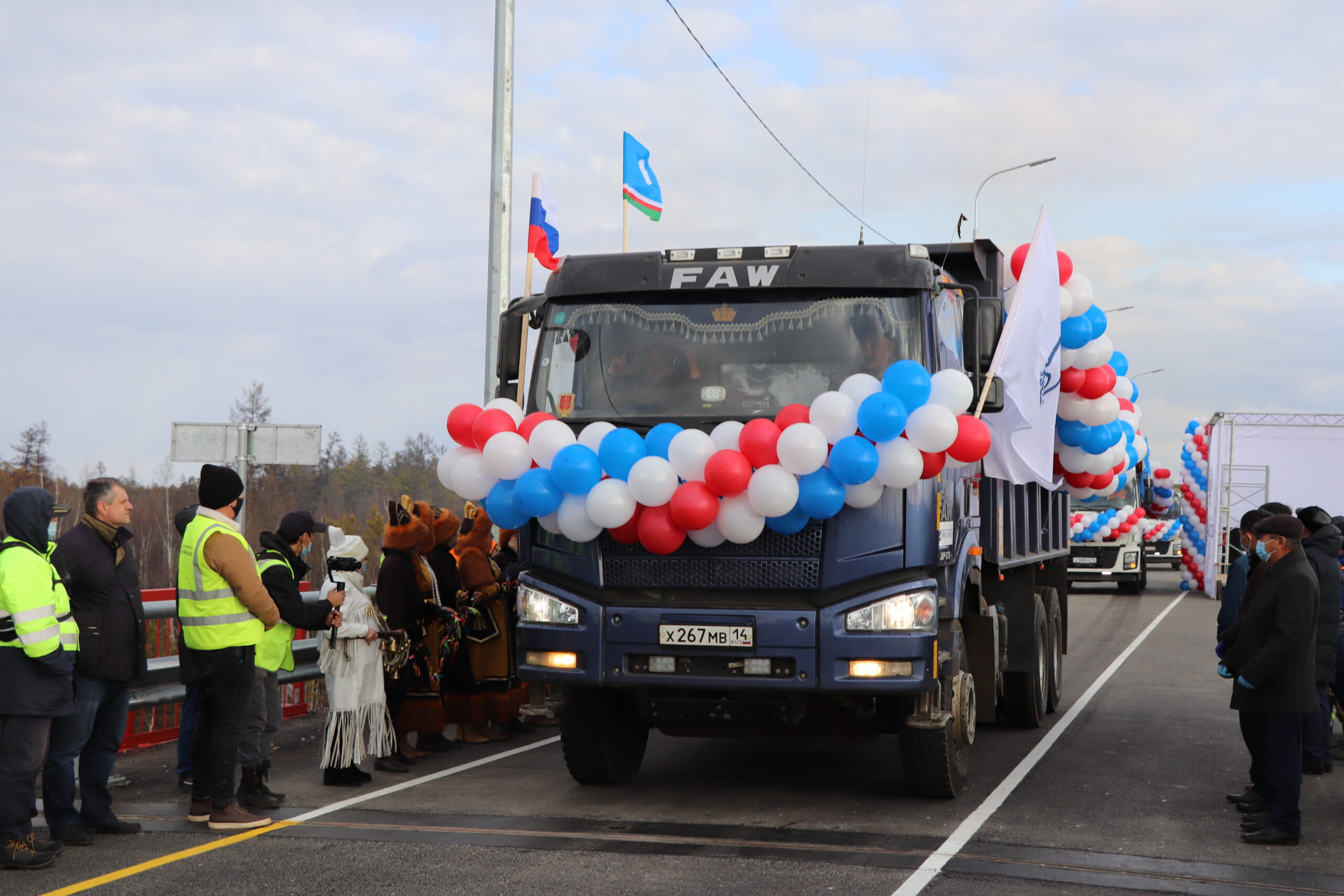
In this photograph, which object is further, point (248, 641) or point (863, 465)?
point (248, 641)

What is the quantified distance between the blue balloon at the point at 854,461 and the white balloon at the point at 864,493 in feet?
0.34

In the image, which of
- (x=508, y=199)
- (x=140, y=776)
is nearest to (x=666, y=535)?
(x=140, y=776)

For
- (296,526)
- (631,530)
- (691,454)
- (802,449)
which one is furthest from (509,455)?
(802,449)

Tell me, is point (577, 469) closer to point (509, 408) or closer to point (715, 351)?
point (509, 408)

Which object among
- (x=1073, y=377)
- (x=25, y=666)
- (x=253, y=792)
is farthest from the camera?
(x=1073, y=377)

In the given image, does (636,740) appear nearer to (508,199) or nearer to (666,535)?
(666,535)

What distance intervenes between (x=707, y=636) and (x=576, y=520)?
93 cm

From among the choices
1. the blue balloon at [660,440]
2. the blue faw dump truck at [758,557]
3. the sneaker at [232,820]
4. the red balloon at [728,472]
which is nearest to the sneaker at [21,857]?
the sneaker at [232,820]

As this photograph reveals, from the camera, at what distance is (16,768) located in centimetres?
620

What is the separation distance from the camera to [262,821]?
7.01 meters

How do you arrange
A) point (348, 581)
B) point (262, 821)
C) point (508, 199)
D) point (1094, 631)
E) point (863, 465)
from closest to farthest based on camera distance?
1. point (863, 465)
2. point (262, 821)
3. point (348, 581)
4. point (508, 199)
5. point (1094, 631)

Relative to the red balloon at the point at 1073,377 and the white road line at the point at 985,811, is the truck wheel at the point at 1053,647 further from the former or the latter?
the red balloon at the point at 1073,377

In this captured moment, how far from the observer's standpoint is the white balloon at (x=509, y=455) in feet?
23.2

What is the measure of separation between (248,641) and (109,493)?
3.48 feet
